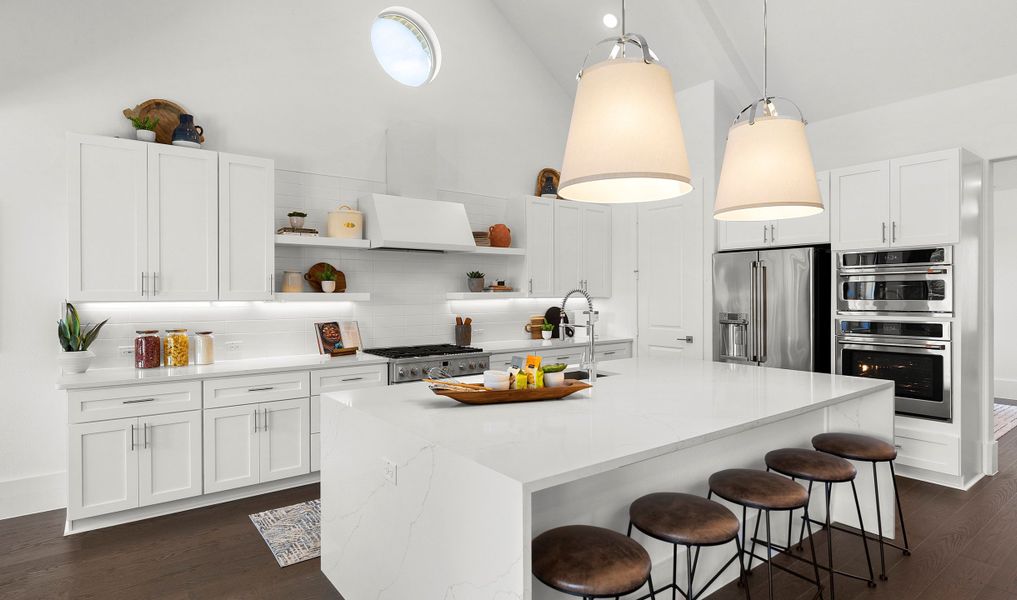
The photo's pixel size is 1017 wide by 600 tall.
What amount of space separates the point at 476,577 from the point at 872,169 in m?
4.42

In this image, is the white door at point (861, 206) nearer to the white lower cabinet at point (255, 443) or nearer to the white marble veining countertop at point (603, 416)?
the white marble veining countertop at point (603, 416)

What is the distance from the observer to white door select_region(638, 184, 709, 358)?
548 centimetres

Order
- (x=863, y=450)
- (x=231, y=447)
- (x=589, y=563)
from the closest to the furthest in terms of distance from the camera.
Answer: (x=589, y=563)
(x=863, y=450)
(x=231, y=447)

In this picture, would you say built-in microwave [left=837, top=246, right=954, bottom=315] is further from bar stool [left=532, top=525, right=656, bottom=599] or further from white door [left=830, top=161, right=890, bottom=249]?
bar stool [left=532, top=525, right=656, bottom=599]

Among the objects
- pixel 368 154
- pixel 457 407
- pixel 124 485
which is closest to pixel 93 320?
pixel 124 485

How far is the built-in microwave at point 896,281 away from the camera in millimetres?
4062

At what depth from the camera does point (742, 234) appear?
519 centimetres

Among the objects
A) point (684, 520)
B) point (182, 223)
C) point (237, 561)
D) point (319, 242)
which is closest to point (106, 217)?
point (182, 223)

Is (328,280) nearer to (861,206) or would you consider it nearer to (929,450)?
(861,206)

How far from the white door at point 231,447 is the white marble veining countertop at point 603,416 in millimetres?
1530

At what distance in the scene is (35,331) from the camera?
3.66m

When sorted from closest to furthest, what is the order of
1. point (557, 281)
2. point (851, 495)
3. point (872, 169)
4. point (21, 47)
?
point (851, 495), point (21, 47), point (872, 169), point (557, 281)

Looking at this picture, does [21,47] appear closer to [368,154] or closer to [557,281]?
[368,154]

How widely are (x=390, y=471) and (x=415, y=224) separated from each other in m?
2.99
